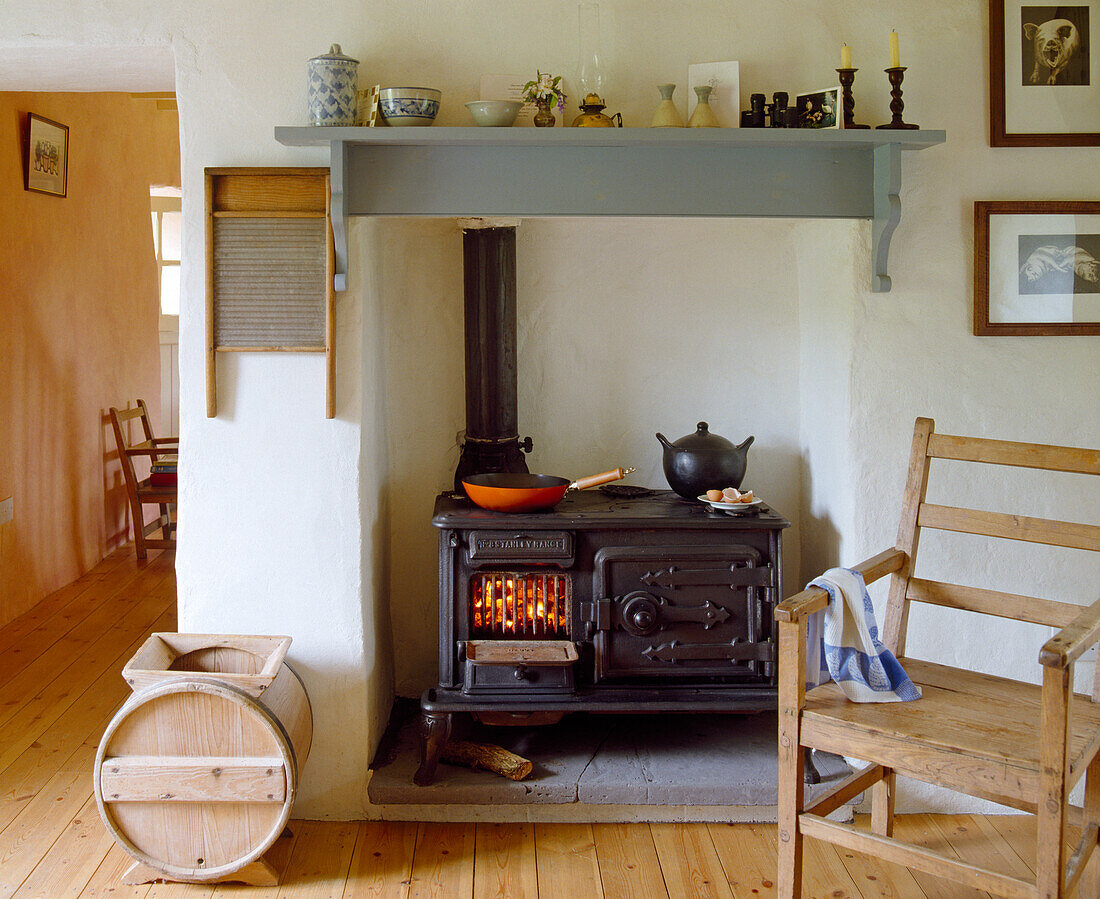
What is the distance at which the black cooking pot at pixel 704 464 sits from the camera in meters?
2.64

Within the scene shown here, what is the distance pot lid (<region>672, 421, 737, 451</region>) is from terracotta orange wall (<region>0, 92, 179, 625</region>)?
2921 mm

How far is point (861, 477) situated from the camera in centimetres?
255

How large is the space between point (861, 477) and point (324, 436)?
1.39 m

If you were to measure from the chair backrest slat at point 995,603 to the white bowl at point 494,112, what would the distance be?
1.44 metres

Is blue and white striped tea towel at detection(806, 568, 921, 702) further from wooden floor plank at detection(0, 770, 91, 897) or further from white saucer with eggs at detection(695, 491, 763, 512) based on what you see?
wooden floor plank at detection(0, 770, 91, 897)

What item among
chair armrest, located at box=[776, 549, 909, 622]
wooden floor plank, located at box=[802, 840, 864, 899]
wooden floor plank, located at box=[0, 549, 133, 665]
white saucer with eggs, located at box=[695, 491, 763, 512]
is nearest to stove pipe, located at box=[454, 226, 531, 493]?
white saucer with eggs, located at box=[695, 491, 763, 512]

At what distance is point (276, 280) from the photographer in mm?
2438

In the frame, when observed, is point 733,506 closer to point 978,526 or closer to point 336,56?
point 978,526

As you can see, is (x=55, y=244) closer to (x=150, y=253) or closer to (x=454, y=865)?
(x=150, y=253)

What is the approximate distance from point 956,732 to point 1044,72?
167 cm

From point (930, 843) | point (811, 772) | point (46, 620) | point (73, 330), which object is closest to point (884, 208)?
point (811, 772)

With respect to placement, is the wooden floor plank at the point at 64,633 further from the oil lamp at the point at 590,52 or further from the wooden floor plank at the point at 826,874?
the oil lamp at the point at 590,52

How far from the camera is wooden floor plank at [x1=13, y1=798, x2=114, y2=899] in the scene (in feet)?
7.25

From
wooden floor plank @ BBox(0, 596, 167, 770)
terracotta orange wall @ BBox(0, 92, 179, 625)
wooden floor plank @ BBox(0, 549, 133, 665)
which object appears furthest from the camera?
terracotta orange wall @ BBox(0, 92, 179, 625)
